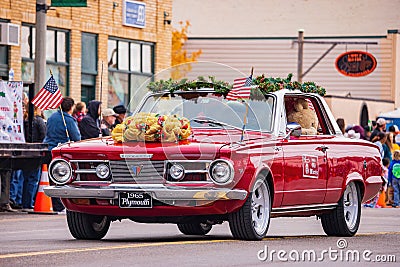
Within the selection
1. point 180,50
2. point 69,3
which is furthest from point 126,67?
point 180,50

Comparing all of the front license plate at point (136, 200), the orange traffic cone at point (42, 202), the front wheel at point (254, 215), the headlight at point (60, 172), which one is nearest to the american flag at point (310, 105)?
the front wheel at point (254, 215)

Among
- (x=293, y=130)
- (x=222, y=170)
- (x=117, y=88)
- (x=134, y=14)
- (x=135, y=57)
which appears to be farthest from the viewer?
(x=135, y=57)

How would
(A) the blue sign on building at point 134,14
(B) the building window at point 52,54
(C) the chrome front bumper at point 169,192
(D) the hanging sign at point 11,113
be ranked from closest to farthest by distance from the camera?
(C) the chrome front bumper at point 169,192 < (D) the hanging sign at point 11,113 < (B) the building window at point 52,54 < (A) the blue sign on building at point 134,14

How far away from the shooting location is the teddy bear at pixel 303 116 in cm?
1423

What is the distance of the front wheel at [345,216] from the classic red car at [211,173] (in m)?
0.01

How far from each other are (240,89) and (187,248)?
2.59 metres

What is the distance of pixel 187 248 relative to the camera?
11.4m

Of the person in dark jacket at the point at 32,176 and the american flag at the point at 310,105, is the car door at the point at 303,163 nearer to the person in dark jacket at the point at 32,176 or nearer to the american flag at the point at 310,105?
the american flag at the point at 310,105

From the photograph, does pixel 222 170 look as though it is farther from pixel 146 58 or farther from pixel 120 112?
pixel 146 58

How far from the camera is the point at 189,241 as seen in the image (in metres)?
12.4

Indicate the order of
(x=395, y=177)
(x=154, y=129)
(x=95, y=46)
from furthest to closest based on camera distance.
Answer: (x=95, y=46) < (x=395, y=177) < (x=154, y=129)

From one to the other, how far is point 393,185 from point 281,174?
13.6m

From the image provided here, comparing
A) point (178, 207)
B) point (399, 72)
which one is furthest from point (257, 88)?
point (399, 72)

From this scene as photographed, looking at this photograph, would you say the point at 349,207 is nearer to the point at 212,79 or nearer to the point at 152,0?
the point at 212,79
